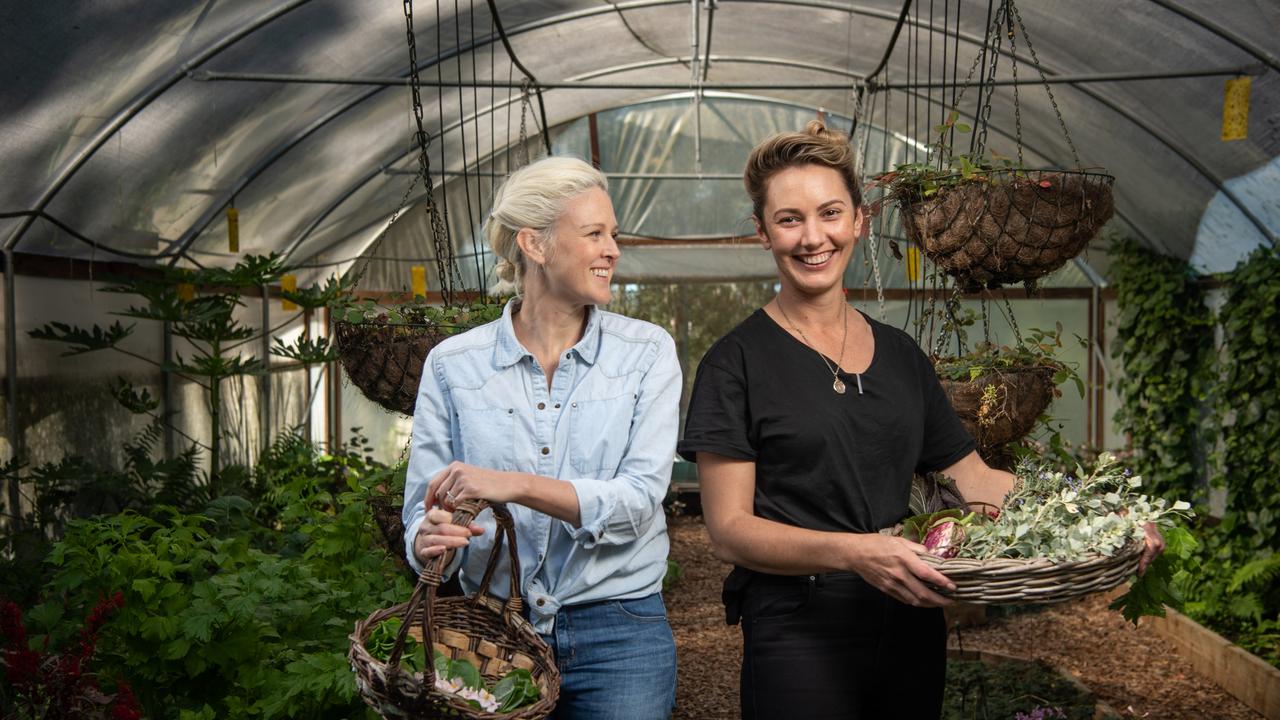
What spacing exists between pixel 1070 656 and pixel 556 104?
6.24m

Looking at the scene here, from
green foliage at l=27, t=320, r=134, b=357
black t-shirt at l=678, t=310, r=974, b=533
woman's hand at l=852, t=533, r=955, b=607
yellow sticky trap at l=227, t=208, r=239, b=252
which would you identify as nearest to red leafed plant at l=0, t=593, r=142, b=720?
black t-shirt at l=678, t=310, r=974, b=533

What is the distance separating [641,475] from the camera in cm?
188

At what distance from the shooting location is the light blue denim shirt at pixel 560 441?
189cm

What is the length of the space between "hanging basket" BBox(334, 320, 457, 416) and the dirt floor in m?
2.14

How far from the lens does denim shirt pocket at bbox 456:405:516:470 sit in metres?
1.91

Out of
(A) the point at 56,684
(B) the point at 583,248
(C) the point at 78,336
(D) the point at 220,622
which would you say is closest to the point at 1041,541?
(B) the point at 583,248

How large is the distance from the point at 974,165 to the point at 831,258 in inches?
49.4

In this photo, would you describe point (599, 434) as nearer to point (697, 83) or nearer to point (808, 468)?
point (808, 468)

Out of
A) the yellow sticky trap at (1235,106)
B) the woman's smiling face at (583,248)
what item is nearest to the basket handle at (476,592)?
the woman's smiling face at (583,248)

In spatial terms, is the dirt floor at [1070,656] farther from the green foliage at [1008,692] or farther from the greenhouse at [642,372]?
the green foliage at [1008,692]

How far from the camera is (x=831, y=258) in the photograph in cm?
204

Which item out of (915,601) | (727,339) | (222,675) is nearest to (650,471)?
(727,339)

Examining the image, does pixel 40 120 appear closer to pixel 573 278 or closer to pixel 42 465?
pixel 42 465

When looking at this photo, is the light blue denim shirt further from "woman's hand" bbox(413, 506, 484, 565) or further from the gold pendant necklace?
the gold pendant necklace
